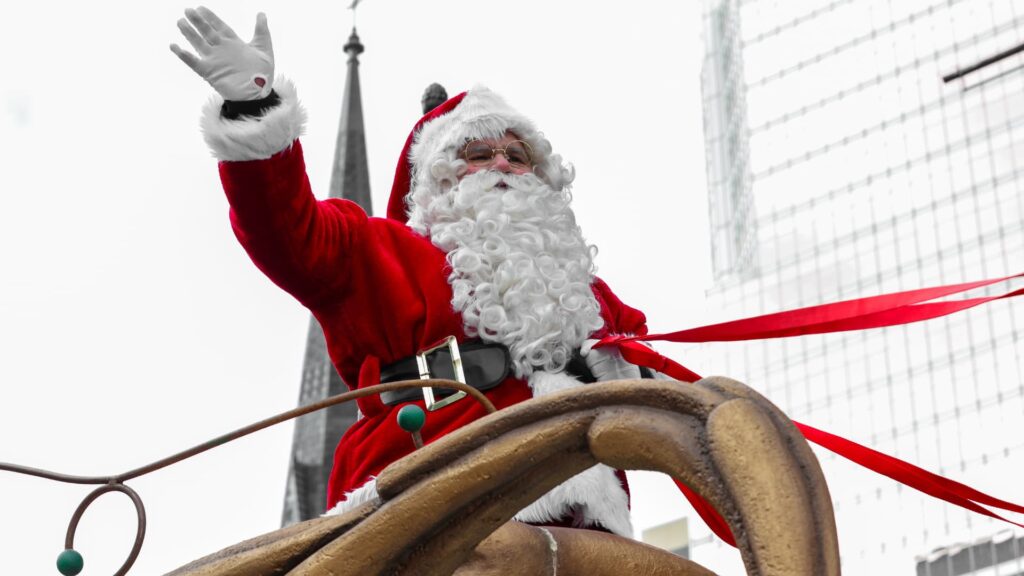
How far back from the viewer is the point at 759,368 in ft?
151

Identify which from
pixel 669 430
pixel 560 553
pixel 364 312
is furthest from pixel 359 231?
pixel 669 430

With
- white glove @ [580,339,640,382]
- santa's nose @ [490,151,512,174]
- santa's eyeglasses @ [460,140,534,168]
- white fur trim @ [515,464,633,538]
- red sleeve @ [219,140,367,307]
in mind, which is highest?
santa's eyeglasses @ [460,140,534,168]

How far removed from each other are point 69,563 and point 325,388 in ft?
69.7

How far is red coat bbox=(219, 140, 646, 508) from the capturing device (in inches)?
212

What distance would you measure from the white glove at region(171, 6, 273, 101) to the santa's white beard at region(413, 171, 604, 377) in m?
0.80

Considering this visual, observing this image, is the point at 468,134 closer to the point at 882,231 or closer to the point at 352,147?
the point at 352,147

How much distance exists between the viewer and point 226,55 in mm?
5332

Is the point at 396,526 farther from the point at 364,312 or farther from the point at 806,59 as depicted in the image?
the point at 806,59

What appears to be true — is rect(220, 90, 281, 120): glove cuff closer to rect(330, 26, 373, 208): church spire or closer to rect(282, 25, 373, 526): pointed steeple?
rect(282, 25, 373, 526): pointed steeple

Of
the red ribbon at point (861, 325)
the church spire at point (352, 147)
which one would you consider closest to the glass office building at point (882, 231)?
the church spire at point (352, 147)

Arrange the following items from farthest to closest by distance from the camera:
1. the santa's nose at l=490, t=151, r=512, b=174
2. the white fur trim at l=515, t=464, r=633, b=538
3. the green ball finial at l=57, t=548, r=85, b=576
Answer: the santa's nose at l=490, t=151, r=512, b=174 < the white fur trim at l=515, t=464, r=633, b=538 < the green ball finial at l=57, t=548, r=85, b=576

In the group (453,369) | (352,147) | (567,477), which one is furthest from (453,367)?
(352,147)

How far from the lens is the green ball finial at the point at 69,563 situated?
4613 millimetres

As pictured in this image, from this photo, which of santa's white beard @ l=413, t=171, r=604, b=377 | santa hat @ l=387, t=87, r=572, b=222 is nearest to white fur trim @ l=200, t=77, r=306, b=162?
santa's white beard @ l=413, t=171, r=604, b=377
